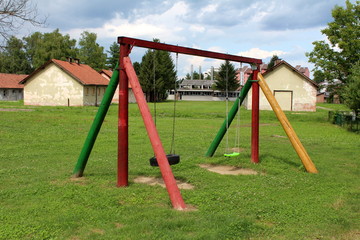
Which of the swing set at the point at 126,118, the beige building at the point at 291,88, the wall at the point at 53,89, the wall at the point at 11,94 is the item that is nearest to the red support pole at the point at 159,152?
the swing set at the point at 126,118

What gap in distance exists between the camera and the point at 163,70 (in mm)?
76750

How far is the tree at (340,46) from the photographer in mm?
28000

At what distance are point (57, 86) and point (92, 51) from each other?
49923 millimetres

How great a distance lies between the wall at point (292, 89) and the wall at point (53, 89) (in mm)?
23171

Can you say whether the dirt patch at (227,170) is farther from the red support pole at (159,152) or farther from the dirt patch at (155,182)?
the red support pole at (159,152)

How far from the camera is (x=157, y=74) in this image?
73625 mm

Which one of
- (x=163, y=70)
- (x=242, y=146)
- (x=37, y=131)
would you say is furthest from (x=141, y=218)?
(x=163, y=70)

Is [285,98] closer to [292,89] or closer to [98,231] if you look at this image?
[292,89]

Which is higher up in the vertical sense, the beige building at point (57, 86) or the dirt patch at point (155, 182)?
the beige building at point (57, 86)

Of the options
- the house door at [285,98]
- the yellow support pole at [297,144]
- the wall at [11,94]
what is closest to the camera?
the yellow support pole at [297,144]

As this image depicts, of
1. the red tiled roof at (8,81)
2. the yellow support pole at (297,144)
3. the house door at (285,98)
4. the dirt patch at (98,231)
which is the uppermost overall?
the red tiled roof at (8,81)

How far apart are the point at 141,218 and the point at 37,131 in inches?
525

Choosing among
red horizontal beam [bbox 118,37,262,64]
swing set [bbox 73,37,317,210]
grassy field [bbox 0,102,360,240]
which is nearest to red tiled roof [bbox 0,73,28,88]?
grassy field [bbox 0,102,360,240]

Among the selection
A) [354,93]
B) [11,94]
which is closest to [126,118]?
[354,93]
